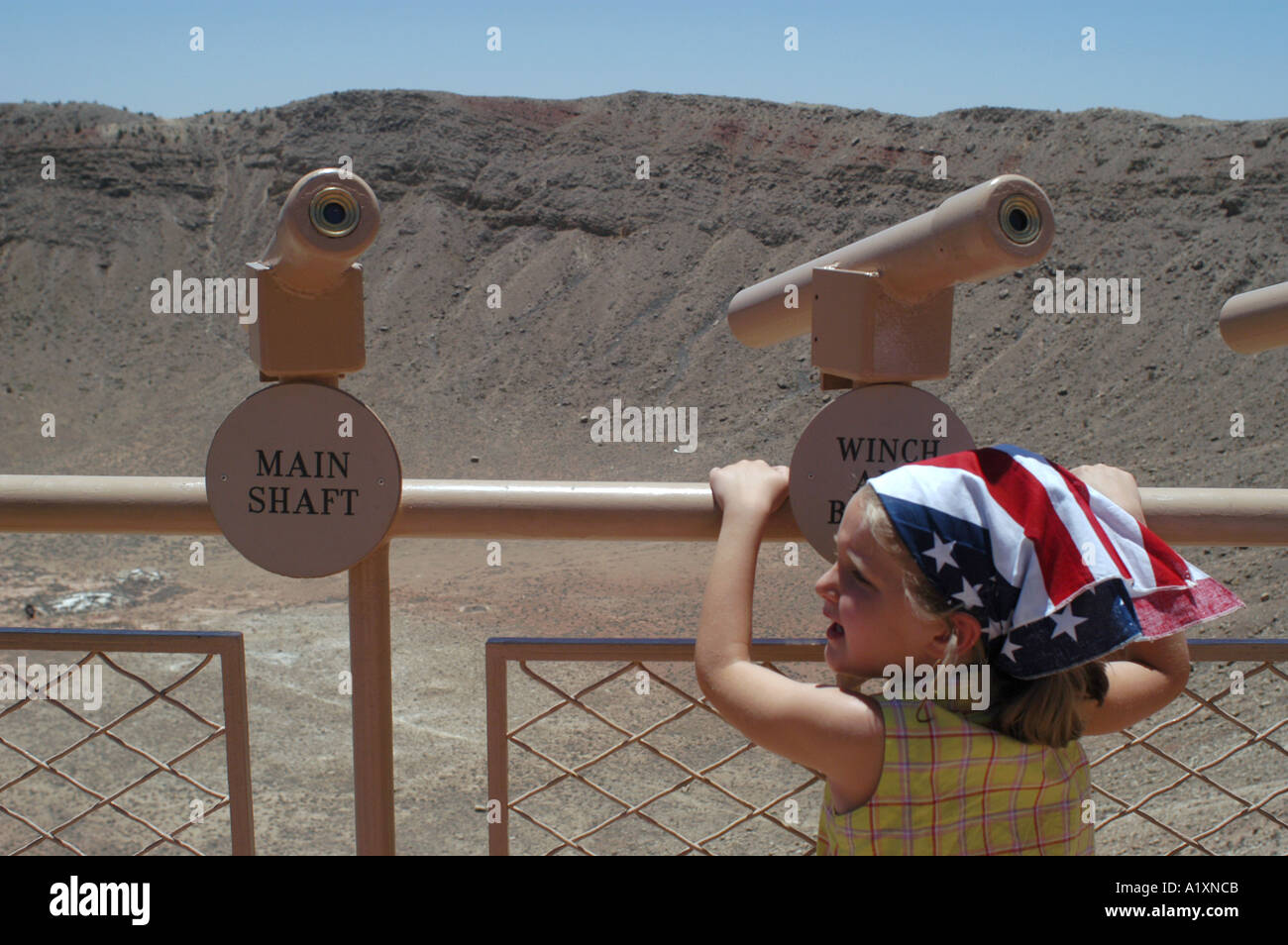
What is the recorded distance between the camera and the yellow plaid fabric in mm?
1254

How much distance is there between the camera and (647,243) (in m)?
22.0

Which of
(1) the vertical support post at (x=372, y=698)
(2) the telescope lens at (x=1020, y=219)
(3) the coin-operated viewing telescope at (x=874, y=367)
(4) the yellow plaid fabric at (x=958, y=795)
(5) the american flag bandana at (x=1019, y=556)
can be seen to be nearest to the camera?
(5) the american flag bandana at (x=1019, y=556)

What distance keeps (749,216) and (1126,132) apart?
299 inches

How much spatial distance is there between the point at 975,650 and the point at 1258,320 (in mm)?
985

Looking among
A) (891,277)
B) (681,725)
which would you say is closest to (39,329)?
(681,725)

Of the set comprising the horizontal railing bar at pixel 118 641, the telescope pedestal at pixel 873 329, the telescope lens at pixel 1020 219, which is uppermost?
the telescope lens at pixel 1020 219

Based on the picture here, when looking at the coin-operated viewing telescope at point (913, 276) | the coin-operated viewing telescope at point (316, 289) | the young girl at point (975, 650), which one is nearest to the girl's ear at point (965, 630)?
the young girl at point (975, 650)

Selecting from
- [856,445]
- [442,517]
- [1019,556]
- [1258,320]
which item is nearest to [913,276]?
[856,445]

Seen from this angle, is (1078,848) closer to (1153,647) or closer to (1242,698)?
(1153,647)

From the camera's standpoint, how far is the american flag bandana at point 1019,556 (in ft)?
3.74

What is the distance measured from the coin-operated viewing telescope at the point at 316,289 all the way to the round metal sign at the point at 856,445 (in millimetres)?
680

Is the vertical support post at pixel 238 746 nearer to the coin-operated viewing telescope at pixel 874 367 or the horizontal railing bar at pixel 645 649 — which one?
the horizontal railing bar at pixel 645 649

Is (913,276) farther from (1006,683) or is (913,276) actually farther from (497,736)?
(497,736)

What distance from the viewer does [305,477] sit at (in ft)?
5.38
